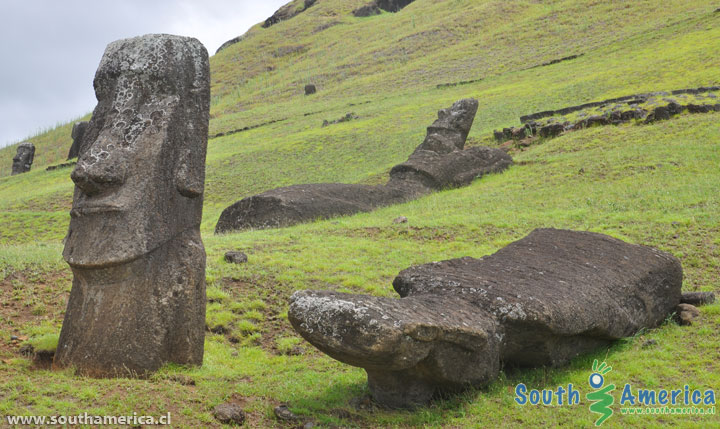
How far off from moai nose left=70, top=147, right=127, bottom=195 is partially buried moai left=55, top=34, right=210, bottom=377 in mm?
12

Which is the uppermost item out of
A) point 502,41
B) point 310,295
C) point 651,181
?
point 502,41

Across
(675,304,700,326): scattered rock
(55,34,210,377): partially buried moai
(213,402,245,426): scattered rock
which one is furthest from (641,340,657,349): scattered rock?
(55,34,210,377): partially buried moai

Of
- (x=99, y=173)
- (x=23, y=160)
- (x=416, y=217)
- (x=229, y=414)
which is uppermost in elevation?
(x=23, y=160)

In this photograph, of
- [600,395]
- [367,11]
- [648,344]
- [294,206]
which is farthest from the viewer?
[367,11]

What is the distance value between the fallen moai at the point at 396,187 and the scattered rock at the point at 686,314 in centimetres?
1167

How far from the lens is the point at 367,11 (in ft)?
364

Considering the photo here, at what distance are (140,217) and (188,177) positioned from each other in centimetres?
75

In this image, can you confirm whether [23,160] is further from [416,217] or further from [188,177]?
[188,177]

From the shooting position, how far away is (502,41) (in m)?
59.9

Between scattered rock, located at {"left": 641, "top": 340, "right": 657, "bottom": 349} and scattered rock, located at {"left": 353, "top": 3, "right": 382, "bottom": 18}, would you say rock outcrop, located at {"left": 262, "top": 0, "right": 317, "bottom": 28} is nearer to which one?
scattered rock, located at {"left": 353, "top": 3, "right": 382, "bottom": 18}

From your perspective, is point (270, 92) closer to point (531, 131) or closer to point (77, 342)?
point (531, 131)

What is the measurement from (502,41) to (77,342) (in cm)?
5779

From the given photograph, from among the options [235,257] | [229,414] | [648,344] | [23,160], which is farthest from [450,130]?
[23,160]

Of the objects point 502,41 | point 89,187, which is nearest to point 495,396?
point 89,187
